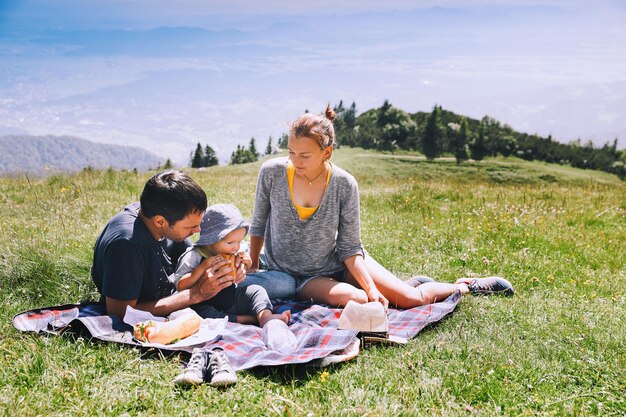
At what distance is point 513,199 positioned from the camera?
12.6 m

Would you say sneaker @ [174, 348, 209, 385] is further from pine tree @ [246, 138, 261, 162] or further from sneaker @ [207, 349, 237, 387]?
pine tree @ [246, 138, 261, 162]

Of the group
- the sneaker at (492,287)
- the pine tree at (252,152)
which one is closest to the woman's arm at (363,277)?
the sneaker at (492,287)

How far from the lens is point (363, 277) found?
18.6ft

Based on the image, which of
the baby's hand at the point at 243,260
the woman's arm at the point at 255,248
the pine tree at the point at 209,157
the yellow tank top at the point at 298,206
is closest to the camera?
the baby's hand at the point at 243,260

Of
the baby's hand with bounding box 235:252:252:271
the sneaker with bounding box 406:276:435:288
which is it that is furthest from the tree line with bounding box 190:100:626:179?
the baby's hand with bounding box 235:252:252:271

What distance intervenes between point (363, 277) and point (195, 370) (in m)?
2.28

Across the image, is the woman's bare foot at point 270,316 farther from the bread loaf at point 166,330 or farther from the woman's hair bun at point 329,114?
the woman's hair bun at point 329,114

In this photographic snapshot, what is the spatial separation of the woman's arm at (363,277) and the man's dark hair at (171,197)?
6.53ft

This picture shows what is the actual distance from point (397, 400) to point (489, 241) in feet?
18.2

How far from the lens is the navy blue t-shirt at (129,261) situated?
15.5ft

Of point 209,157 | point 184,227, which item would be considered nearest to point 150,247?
point 184,227

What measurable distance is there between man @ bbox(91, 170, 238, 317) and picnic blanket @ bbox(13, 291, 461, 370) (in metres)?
0.28

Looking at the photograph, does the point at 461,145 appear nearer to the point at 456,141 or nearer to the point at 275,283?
the point at 456,141

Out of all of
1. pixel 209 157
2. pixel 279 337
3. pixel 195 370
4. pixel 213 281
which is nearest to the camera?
pixel 195 370
